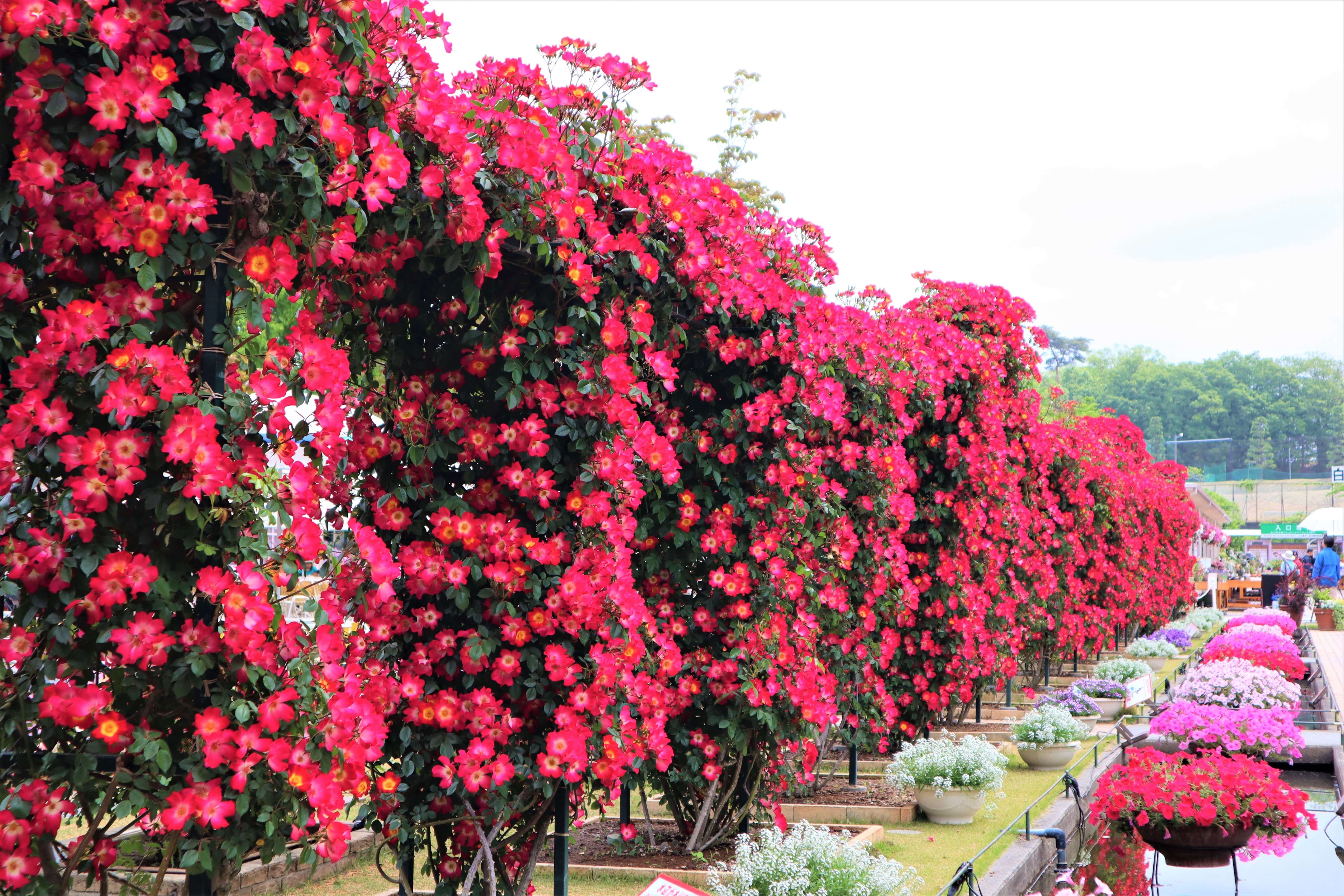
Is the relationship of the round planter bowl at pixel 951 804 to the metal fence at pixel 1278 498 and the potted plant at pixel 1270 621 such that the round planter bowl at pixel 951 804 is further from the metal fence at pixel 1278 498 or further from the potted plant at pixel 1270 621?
the metal fence at pixel 1278 498

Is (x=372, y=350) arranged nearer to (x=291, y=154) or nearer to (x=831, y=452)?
(x=291, y=154)

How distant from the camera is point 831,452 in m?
5.84

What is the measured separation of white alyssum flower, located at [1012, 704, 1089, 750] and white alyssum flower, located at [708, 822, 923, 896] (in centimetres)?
416

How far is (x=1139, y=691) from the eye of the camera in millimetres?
9773

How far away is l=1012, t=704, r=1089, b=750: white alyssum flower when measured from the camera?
8.31 metres

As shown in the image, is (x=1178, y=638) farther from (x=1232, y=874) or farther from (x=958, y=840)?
(x=958, y=840)

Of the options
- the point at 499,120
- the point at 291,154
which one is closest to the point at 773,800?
the point at 499,120

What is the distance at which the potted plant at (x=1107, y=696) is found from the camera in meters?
11.3

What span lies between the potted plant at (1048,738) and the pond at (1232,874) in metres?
1.12

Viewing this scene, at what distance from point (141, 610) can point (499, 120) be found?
1.64 meters

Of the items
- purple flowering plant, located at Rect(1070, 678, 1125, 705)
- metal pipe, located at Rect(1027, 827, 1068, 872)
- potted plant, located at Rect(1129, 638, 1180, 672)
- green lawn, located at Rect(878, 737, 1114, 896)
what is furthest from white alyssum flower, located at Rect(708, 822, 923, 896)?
potted plant, located at Rect(1129, 638, 1180, 672)

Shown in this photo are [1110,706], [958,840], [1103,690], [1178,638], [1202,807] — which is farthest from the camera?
[1178,638]

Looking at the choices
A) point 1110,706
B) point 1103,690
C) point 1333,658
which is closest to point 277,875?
point 1103,690

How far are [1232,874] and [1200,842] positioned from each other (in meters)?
0.84
